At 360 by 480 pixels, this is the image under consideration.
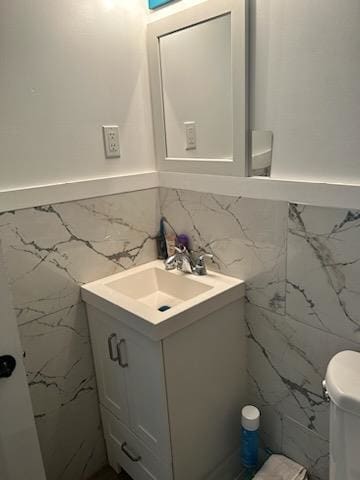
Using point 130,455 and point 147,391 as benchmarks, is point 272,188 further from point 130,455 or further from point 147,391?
point 130,455

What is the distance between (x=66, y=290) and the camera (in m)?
1.47

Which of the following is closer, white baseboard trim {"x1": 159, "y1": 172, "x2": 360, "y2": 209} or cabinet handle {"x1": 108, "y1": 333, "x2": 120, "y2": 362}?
white baseboard trim {"x1": 159, "y1": 172, "x2": 360, "y2": 209}

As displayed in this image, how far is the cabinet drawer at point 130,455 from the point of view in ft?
4.57

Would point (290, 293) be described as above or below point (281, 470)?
above

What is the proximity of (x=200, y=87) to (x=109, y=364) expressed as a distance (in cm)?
119

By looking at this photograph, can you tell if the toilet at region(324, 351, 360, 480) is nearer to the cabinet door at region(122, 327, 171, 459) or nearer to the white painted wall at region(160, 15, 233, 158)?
the cabinet door at region(122, 327, 171, 459)

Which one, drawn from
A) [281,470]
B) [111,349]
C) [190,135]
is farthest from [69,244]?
[281,470]

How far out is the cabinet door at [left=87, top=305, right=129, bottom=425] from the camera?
1426 millimetres

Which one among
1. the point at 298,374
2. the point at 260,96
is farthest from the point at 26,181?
the point at 298,374

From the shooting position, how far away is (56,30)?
51.1 inches

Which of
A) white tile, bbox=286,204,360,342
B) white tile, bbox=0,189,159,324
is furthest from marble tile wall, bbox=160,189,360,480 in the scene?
white tile, bbox=0,189,159,324

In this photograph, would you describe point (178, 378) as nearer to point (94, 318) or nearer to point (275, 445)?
point (94, 318)

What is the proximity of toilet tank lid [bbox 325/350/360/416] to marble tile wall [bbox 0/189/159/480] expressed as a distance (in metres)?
0.95

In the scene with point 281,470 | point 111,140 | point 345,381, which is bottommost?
point 281,470
